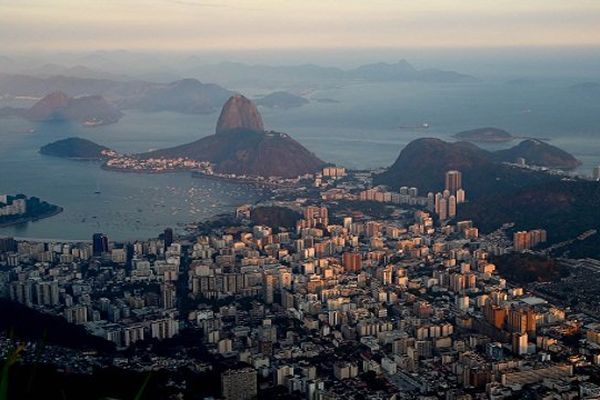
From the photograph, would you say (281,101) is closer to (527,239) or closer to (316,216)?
(316,216)

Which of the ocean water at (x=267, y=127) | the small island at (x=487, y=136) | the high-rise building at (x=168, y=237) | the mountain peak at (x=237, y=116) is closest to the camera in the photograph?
the high-rise building at (x=168, y=237)

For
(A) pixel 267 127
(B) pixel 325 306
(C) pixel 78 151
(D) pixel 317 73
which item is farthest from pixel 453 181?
(D) pixel 317 73

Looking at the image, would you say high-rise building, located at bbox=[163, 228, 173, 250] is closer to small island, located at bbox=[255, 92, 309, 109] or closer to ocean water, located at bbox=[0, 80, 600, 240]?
ocean water, located at bbox=[0, 80, 600, 240]

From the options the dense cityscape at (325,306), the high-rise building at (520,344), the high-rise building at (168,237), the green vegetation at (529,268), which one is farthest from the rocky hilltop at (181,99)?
the high-rise building at (520,344)

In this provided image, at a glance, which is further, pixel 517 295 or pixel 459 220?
pixel 459 220

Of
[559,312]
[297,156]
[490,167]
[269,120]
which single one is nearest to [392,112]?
[269,120]

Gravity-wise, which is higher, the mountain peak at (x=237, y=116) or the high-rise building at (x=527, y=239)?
the mountain peak at (x=237, y=116)

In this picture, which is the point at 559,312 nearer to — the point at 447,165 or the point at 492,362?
the point at 492,362

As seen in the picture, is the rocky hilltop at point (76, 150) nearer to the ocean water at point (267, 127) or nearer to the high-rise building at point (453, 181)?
the ocean water at point (267, 127)
